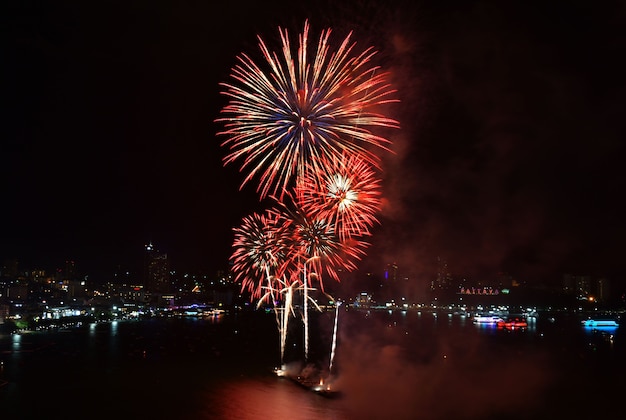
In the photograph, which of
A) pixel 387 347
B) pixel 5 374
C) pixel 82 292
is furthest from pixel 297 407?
pixel 82 292

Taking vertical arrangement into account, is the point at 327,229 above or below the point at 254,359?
above

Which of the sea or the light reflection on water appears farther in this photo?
the sea

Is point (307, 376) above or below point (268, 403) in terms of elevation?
above

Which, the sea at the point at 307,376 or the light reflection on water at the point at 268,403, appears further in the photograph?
the sea at the point at 307,376

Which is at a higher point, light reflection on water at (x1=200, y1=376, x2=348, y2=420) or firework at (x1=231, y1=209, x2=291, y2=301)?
firework at (x1=231, y1=209, x2=291, y2=301)

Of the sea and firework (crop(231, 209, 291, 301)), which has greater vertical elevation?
firework (crop(231, 209, 291, 301))

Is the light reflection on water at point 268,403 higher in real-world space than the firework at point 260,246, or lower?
lower

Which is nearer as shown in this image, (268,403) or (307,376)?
(268,403)

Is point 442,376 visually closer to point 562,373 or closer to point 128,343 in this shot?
point 562,373
